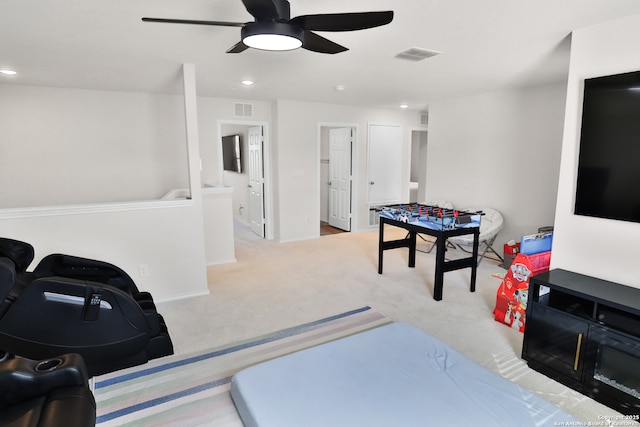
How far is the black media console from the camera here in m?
2.01

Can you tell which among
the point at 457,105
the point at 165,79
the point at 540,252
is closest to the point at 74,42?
the point at 165,79

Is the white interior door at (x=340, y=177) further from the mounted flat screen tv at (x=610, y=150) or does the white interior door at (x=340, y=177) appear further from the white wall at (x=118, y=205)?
the mounted flat screen tv at (x=610, y=150)

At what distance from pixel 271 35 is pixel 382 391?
1.90m

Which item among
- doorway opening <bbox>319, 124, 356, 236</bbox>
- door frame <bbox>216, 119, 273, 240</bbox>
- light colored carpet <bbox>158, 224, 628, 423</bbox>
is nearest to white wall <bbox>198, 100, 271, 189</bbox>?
door frame <bbox>216, 119, 273, 240</bbox>

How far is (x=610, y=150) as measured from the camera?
7.72 ft

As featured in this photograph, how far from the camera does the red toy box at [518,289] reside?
2.97 m

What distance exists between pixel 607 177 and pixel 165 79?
14.4 feet

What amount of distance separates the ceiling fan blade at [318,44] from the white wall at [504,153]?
351cm

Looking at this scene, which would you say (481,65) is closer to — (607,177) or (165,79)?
(607,177)

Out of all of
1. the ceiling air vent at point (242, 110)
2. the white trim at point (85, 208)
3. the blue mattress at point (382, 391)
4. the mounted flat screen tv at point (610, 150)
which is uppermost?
the ceiling air vent at point (242, 110)

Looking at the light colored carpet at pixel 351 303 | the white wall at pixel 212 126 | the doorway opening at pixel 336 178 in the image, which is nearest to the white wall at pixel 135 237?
the light colored carpet at pixel 351 303

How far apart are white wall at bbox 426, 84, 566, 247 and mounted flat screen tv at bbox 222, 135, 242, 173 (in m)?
3.87

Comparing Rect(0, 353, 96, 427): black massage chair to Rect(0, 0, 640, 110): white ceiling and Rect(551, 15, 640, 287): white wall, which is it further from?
Rect(551, 15, 640, 287): white wall

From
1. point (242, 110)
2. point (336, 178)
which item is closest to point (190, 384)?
point (242, 110)
